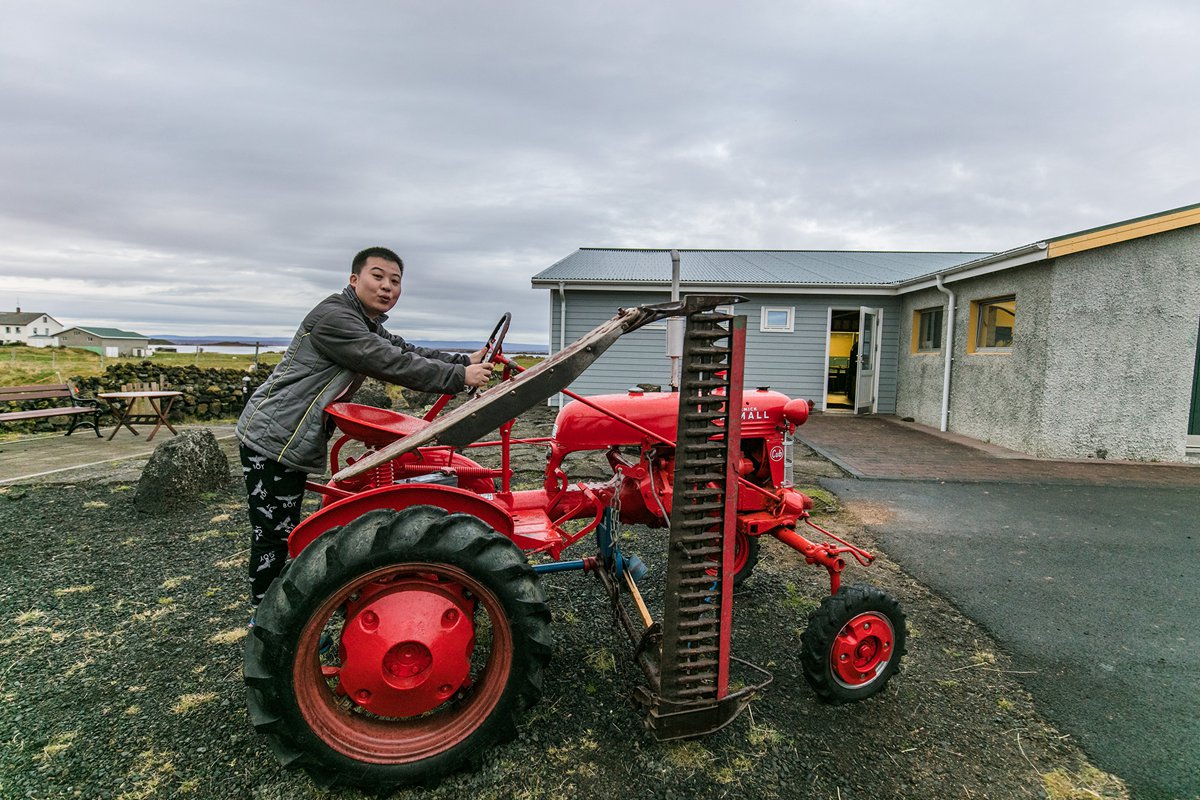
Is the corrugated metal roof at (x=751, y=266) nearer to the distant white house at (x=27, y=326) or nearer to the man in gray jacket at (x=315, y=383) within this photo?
the man in gray jacket at (x=315, y=383)

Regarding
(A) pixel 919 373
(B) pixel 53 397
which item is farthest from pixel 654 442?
(B) pixel 53 397

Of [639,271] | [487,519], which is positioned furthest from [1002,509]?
[639,271]

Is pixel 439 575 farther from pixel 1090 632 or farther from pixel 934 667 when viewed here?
pixel 1090 632

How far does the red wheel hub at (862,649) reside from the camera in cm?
230

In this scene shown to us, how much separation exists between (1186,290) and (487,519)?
906 centimetres

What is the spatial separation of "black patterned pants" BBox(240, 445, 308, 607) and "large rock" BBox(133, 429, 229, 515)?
3.29 meters

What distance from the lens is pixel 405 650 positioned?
186 cm

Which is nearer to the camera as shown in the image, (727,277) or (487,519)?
(487,519)

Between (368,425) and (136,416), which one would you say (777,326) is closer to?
(368,425)

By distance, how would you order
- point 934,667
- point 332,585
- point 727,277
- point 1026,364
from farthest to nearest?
point 727,277
point 1026,364
point 934,667
point 332,585

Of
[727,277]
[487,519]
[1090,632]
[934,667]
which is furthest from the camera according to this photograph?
[727,277]

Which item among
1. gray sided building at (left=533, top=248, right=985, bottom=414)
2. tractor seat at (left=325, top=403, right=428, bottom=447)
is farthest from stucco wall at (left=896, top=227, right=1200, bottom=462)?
tractor seat at (left=325, top=403, right=428, bottom=447)

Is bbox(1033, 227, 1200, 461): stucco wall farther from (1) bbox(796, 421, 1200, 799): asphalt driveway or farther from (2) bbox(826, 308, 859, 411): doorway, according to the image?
(2) bbox(826, 308, 859, 411): doorway

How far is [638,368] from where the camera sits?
12.3 metres
